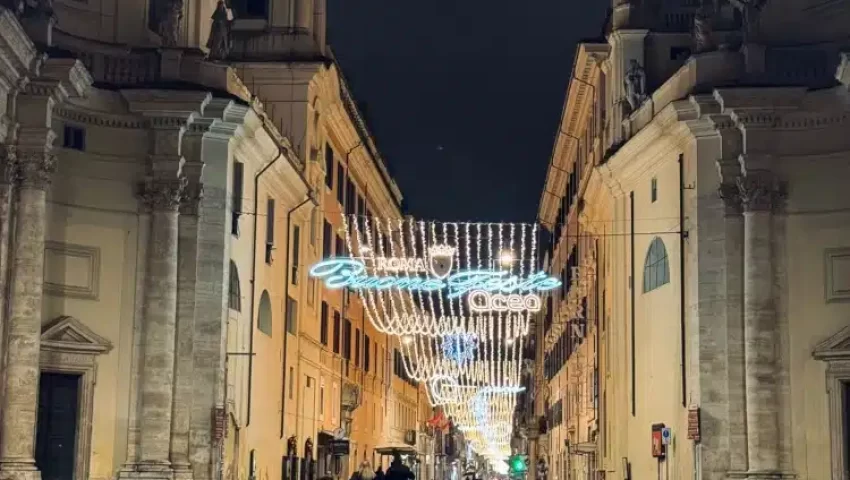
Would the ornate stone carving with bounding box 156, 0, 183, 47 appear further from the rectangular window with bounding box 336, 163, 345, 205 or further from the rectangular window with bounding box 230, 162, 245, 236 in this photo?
the rectangular window with bounding box 336, 163, 345, 205

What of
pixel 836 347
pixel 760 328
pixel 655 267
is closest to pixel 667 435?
pixel 760 328

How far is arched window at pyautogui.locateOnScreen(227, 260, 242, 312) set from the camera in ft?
114

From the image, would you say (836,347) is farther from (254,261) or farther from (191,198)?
(191,198)

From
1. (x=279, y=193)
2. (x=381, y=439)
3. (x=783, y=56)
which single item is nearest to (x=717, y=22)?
(x=783, y=56)

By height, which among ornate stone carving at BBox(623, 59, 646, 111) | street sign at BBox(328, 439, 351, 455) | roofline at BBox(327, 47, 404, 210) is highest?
roofline at BBox(327, 47, 404, 210)

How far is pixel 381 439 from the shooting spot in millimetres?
70188

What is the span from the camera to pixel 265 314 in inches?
1569

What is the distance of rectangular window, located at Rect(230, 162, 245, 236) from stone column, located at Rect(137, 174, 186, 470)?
2.28 metres

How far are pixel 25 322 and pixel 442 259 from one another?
1567cm

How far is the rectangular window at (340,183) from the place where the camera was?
54.0m

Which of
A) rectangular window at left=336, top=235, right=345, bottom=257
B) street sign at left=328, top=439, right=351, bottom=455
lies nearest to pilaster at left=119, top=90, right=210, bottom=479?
street sign at left=328, top=439, right=351, bottom=455

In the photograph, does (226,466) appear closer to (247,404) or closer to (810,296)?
(247,404)

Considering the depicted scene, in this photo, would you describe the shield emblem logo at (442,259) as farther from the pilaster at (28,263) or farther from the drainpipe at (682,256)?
the pilaster at (28,263)

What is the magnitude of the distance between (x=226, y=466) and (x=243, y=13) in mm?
18785
